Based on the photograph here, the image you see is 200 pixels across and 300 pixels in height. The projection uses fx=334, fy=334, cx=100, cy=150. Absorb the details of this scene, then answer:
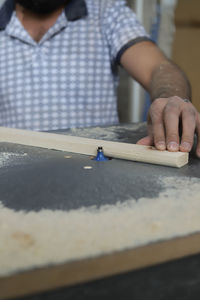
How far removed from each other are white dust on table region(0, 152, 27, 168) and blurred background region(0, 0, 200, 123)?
1188 millimetres

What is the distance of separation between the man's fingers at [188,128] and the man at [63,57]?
0.59 meters

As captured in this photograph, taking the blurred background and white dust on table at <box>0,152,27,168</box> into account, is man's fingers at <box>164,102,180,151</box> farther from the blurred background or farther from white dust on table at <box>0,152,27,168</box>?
the blurred background

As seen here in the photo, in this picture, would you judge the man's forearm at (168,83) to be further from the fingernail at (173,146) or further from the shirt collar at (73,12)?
the shirt collar at (73,12)

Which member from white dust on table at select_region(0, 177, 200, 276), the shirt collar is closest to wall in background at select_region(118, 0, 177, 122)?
the shirt collar

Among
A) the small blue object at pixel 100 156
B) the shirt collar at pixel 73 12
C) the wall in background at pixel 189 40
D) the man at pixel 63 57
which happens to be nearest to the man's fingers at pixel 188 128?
the small blue object at pixel 100 156

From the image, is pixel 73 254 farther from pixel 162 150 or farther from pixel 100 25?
pixel 100 25

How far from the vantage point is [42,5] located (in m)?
1.35

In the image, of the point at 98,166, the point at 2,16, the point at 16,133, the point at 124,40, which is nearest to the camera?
the point at 98,166

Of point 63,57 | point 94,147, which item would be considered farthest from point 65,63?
point 94,147

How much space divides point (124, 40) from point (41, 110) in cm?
43

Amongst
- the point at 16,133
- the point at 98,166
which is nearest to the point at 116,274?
the point at 98,166

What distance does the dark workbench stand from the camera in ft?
1.05

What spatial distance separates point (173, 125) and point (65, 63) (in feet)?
2.59

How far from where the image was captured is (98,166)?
2.09 feet
